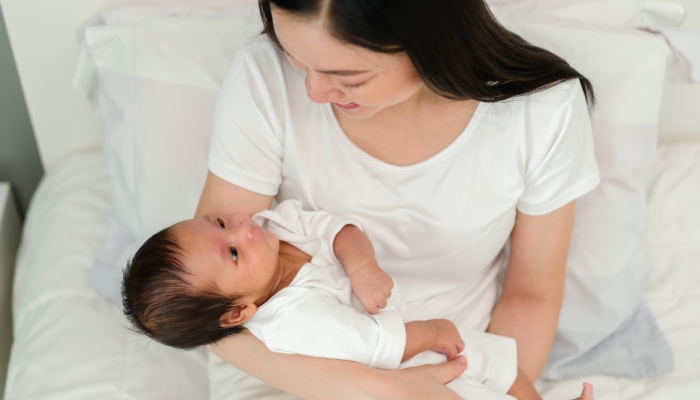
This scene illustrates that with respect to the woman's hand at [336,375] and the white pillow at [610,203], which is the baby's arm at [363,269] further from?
the white pillow at [610,203]

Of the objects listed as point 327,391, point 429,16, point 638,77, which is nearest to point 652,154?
point 638,77

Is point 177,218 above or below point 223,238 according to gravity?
below

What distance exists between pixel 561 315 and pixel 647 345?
193 mm

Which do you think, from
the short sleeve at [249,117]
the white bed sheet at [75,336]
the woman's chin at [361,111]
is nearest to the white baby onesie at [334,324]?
the short sleeve at [249,117]

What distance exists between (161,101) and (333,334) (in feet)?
2.43

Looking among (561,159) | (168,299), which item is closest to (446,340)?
(561,159)

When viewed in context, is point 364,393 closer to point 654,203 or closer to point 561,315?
point 561,315

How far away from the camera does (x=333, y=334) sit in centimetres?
105

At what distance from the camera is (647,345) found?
1.39 meters

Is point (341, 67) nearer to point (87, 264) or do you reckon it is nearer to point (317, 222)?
point (317, 222)

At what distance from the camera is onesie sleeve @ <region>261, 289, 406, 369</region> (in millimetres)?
1050

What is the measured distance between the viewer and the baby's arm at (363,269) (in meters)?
1.08

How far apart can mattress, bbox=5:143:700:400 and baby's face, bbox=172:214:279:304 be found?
1.24 feet

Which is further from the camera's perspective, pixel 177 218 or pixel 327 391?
pixel 177 218
